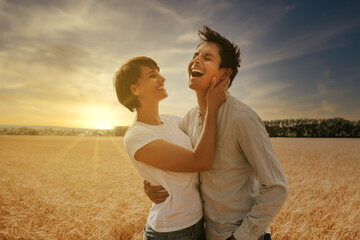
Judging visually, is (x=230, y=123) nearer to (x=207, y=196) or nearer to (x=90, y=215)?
(x=207, y=196)

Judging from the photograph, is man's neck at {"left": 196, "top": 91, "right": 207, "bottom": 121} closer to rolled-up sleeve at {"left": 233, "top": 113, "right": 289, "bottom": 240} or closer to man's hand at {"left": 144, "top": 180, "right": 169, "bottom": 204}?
rolled-up sleeve at {"left": 233, "top": 113, "right": 289, "bottom": 240}

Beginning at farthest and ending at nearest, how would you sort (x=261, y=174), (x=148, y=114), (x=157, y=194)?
1. (x=148, y=114)
2. (x=157, y=194)
3. (x=261, y=174)

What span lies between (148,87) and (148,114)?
1.01 ft

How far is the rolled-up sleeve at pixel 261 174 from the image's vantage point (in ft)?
5.94

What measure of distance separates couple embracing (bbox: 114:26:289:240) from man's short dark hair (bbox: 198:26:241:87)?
0.01 m

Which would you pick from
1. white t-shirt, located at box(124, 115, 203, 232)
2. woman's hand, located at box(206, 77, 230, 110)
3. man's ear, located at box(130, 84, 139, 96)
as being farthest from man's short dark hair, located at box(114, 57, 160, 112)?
woman's hand, located at box(206, 77, 230, 110)

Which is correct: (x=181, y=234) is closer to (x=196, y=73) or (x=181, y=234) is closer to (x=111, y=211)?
(x=196, y=73)

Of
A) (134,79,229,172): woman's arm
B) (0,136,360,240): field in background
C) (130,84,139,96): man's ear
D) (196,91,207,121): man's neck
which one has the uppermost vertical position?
(130,84,139,96): man's ear

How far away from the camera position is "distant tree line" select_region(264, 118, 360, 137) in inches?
2031

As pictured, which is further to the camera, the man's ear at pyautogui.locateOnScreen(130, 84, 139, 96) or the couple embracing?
the man's ear at pyautogui.locateOnScreen(130, 84, 139, 96)

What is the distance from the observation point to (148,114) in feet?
8.52

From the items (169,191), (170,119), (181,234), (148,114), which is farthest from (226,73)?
(181,234)

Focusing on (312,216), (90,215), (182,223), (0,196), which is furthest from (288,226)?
(0,196)

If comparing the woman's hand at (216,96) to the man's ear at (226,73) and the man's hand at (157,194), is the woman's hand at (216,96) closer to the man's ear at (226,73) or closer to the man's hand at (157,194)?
the man's ear at (226,73)
